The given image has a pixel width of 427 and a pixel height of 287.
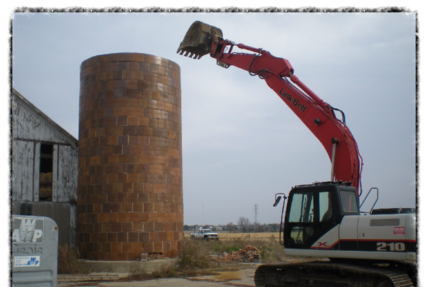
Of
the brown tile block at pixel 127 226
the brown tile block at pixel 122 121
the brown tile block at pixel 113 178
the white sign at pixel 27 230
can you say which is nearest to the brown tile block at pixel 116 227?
the brown tile block at pixel 127 226

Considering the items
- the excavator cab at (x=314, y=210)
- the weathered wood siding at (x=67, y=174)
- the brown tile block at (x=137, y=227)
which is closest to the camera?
the excavator cab at (x=314, y=210)

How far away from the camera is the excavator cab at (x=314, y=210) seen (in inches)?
382

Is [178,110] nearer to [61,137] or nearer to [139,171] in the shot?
[139,171]

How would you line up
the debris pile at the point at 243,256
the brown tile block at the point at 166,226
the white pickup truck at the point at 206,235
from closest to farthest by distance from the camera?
the brown tile block at the point at 166,226
the debris pile at the point at 243,256
the white pickup truck at the point at 206,235

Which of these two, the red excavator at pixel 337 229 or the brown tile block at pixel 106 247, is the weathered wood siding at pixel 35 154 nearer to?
the brown tile block at pixel 106 247

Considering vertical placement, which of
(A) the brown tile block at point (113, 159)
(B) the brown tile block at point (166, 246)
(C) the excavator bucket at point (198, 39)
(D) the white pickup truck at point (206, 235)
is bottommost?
(D) the white pickup truck at point (206, 235)

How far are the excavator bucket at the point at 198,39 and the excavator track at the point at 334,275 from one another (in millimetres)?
7984

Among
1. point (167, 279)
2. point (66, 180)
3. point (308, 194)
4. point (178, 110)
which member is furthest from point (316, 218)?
point (66, 180)

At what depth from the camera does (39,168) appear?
17.0 meters

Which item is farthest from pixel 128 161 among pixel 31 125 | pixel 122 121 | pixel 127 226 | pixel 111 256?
pixel 31 125

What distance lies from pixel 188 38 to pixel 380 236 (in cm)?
965

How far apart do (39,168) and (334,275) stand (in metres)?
12.4

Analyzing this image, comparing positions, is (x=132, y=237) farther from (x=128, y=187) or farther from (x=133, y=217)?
(x=128, y=187)

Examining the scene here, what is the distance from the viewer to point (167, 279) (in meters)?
14.8
